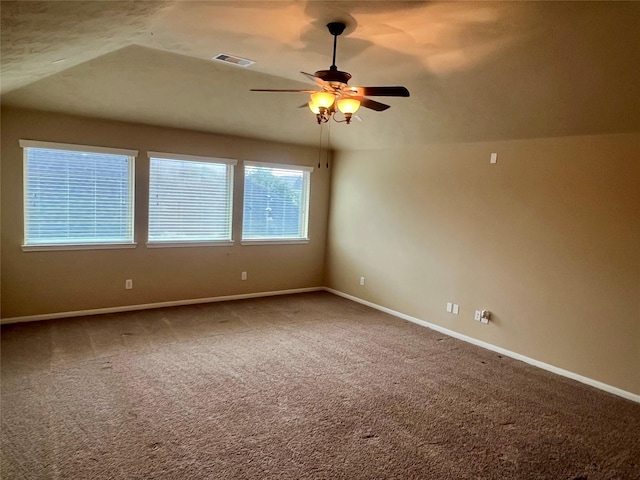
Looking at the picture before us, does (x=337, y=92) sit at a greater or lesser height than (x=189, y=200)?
greater

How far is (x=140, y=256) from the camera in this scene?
17.9ft

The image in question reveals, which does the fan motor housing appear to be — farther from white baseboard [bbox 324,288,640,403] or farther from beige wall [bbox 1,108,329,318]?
white baseboard [bbox 324,288,640,403]

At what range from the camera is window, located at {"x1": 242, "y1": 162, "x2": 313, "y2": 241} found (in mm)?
6320

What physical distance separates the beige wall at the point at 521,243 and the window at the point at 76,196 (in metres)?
3.35

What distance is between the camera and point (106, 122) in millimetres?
5031

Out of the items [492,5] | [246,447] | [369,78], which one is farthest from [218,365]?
[492,5]

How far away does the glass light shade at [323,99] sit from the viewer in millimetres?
2916

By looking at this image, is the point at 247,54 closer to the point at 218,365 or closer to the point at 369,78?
the point at 369,78

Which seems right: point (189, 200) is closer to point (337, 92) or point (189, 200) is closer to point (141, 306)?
point (141, 306)

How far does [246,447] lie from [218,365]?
52.4 inches

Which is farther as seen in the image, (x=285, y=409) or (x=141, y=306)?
(x=141, y=306)

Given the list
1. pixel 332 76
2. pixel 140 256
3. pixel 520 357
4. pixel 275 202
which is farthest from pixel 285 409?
pixel 275 202

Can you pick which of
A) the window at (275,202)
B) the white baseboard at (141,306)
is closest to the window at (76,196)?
the white baseboard at (141,306)

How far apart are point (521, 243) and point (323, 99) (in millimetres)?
2824
